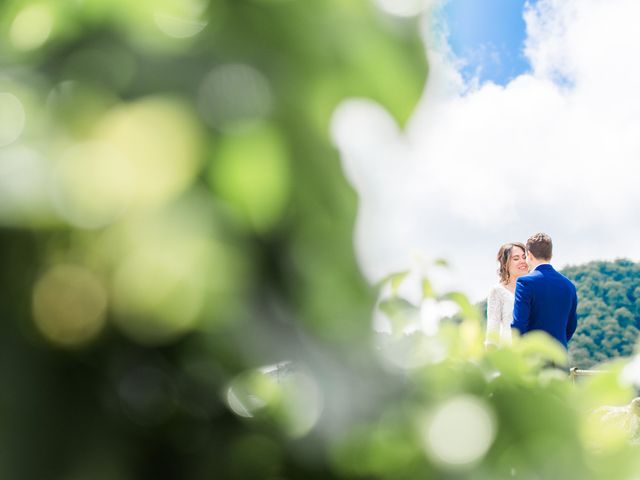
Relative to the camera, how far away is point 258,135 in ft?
1.26

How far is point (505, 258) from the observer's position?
18.9 feet

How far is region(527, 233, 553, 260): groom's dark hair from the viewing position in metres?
4.80

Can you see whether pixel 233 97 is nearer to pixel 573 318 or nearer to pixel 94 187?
pixel 94 187

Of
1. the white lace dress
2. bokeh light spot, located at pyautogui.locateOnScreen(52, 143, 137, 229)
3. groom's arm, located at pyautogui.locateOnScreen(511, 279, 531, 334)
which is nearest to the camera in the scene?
bokeh light spot, located at pyautogui.locateOnScreen(52, 143, 137, 229)

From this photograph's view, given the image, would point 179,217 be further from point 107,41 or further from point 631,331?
point 631,331

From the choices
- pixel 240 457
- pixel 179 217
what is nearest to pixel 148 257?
pixel 179 217

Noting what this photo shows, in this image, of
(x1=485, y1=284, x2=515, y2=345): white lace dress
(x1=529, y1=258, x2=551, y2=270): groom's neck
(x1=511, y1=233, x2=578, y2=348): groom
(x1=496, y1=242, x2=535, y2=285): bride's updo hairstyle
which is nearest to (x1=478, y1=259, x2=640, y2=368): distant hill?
(x1=496, y1=242, x2=535, y2=285): bride's updo hairstyle

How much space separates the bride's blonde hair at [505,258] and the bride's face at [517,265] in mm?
23

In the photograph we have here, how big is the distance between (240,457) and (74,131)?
198 mm

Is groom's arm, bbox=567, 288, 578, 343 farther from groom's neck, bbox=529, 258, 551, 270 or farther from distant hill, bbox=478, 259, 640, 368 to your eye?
distant hill, bbox=478, 259, 640, 368

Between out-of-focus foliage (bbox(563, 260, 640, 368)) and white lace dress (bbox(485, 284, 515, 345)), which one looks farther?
out-of-focus foliage (bbox(563, 260, 640, 368))

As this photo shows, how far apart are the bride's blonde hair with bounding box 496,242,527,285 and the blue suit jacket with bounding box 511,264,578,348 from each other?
1014mm

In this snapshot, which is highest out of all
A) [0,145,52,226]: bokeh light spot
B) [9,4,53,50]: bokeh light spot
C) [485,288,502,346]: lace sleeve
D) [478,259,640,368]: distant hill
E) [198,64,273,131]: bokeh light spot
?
[478,259,640,368]: distant hill

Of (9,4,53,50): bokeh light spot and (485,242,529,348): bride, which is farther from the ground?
(485,242,529,348): bride
